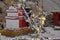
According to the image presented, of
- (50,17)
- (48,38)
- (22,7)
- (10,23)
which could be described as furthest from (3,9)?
(48,38)

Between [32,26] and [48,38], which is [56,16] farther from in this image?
[48,38]

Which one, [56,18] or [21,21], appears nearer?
[21,21]

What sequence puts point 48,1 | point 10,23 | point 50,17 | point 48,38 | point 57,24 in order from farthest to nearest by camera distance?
point 48,1, point 50,17, point 57,24, point 10,23, point 48,38

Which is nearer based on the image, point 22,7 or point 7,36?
point 7,36

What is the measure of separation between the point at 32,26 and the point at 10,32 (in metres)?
1.58

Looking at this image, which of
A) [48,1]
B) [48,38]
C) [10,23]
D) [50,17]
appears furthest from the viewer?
[48,1]

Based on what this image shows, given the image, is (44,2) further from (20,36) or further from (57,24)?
(20,36)

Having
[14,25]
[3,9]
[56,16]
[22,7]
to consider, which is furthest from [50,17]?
[14,25]

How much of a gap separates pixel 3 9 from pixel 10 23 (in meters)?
5.09

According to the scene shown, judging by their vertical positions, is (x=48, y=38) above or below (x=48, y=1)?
below

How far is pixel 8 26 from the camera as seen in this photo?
52.9ft

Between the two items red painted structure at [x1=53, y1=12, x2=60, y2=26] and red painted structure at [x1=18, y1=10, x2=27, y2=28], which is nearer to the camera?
red painted structure at [x1=18, y1=10, x2=27, y2=28]

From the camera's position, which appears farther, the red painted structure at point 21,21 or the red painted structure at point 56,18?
the red painted structure at point 56,18

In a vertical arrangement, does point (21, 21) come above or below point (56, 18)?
above
